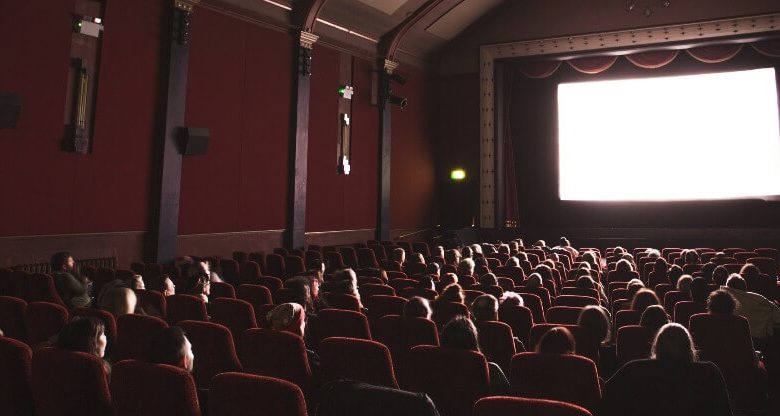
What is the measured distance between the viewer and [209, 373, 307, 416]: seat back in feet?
6.48

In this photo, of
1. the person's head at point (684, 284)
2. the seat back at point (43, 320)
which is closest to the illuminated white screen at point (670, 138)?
the person's head at point (684, 284)

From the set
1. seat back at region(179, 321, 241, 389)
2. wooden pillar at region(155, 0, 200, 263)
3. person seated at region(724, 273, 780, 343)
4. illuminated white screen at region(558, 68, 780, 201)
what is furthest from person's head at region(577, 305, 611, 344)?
illuminated white screen at region(558, 68, 780, 201)

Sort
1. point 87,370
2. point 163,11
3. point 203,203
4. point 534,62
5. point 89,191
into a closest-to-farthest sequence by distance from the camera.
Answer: point 87,370, point 89,191, point 163,11, point 203,203, point 534,62

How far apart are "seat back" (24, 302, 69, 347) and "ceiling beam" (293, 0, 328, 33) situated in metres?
8.84

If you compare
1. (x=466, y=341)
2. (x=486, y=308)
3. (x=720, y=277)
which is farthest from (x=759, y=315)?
(x=466, y=341)

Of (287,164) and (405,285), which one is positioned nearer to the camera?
(405,285)

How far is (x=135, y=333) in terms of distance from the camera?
3.30 m

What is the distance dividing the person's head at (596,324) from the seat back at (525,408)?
2.13m

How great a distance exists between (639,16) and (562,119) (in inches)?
125

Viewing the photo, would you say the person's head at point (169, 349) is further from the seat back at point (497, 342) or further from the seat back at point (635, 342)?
the seat back at point (635, 342)

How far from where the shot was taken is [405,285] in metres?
6.34

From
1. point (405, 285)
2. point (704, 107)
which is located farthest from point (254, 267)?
point (704, 107)

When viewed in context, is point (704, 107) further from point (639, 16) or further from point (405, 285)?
point (405, 285)

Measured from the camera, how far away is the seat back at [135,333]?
3.27 metres
